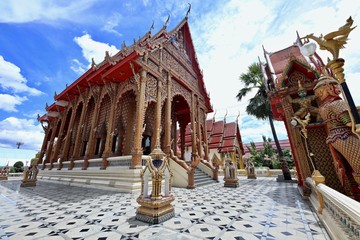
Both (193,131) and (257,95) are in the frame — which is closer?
(193,131)

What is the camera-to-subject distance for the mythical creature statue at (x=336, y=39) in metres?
1.69

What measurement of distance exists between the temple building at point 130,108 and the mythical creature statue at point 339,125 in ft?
17.2

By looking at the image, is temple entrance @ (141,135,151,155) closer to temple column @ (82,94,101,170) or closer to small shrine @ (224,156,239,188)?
temple column @ (82,94,101,170)

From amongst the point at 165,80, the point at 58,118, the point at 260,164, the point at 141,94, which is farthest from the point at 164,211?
the point at 260,164

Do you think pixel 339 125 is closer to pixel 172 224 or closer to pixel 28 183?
pixel 172 224

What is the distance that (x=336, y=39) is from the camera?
1.71 m

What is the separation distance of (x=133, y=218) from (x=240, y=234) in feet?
6.53

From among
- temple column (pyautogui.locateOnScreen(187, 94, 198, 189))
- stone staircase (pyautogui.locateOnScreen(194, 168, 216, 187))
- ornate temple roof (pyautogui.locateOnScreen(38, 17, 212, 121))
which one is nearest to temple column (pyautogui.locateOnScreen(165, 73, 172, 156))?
ornate temple roof (pyautogui.locateOnScreen(38, 17, 212, 121))

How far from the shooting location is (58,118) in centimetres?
1321

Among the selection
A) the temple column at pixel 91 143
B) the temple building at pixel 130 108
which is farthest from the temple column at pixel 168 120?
the temple column at pixel 91 143

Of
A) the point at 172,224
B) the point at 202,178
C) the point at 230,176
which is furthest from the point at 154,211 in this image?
the point at 202,178

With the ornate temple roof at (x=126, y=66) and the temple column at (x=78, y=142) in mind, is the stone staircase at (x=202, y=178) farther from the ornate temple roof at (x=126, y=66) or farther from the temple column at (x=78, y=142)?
the temple column at (x=78, y=142)

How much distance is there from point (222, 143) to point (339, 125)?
14446 mm

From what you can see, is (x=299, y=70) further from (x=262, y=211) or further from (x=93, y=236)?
(x=93, y=236)
